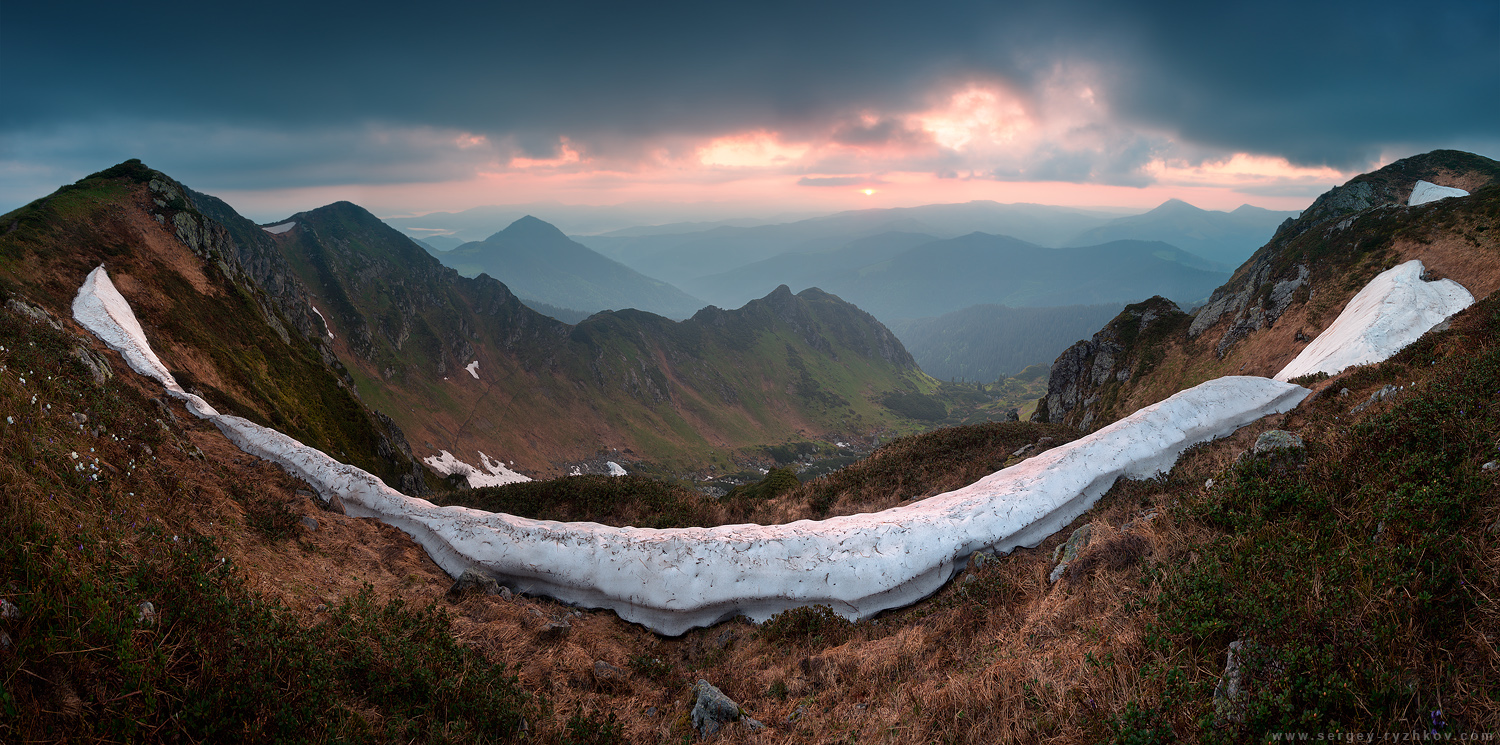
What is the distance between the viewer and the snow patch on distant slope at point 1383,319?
106ft

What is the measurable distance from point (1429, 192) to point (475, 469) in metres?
159

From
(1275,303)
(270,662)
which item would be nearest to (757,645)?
(270,662)

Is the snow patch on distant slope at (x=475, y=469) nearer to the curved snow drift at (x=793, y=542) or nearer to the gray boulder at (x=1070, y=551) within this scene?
the curved snow drift at (x=793, y=542)

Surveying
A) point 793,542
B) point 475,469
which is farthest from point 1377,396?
point 475,469

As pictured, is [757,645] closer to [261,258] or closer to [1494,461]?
[1494,461]

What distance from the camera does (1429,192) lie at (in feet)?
241

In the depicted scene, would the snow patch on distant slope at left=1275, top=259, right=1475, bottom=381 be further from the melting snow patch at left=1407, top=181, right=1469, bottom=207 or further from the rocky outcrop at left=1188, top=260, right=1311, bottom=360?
the melting snow patch at left=1407, top=181, right=1469, bottom=207

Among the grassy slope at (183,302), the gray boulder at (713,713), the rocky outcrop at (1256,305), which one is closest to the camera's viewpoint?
the gray boulder at (713,713)

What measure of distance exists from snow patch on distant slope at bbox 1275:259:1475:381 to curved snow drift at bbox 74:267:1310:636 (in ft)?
82.7

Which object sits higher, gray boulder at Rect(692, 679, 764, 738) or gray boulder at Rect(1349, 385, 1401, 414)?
gray boulder at Rect(1349, 385, 1401, 414)

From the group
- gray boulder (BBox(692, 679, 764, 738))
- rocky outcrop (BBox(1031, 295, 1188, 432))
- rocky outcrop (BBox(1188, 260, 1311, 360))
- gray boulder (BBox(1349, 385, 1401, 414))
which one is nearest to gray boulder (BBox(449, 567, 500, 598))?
gray boulder (BBox(692, 679, 764, 738))

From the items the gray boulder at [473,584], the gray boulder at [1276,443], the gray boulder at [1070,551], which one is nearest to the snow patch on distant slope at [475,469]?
the gray boulder at [473,584]

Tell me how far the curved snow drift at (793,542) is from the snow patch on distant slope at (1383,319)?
25205mm

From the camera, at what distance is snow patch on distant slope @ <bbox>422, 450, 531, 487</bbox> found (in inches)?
3915
